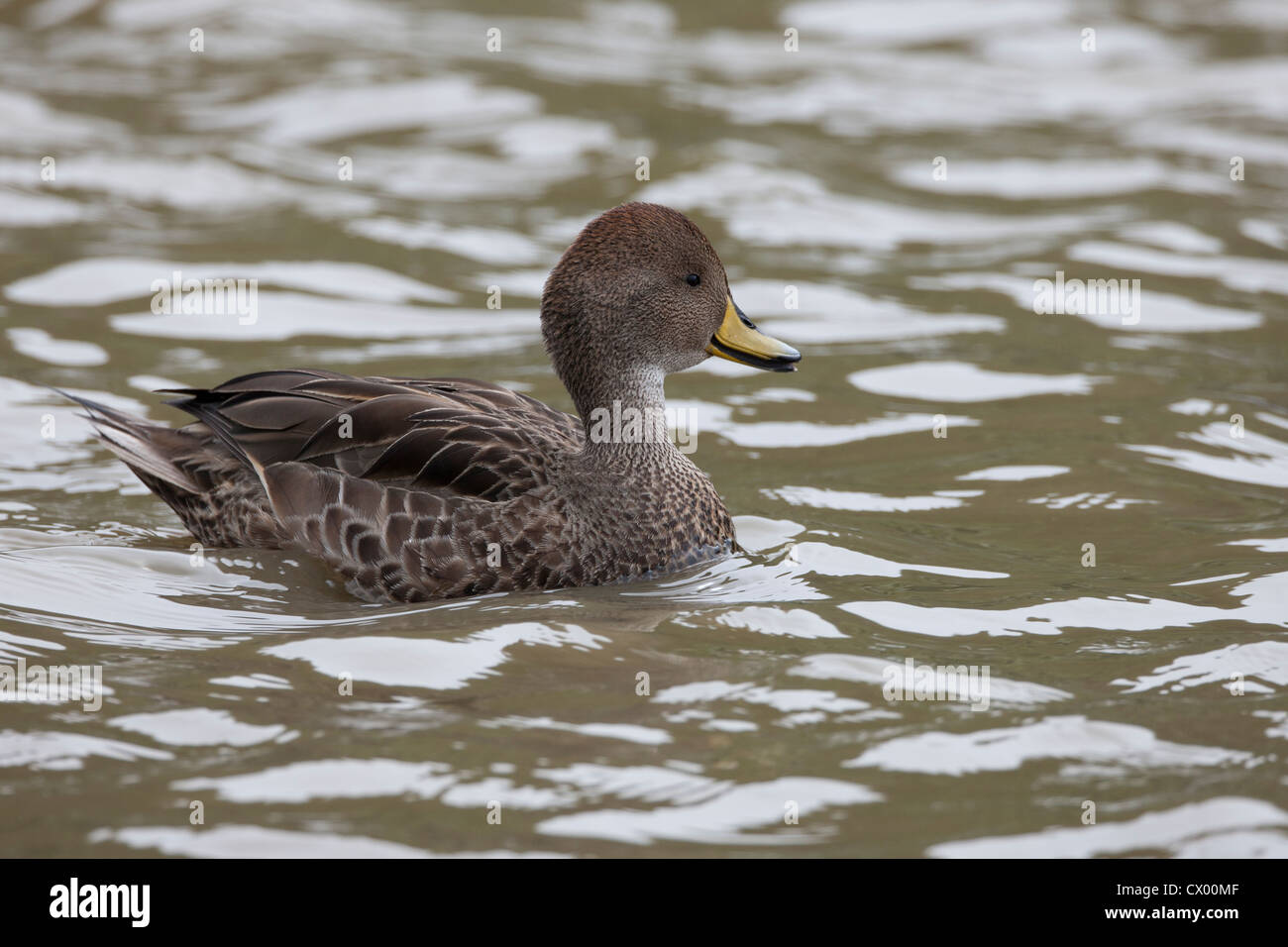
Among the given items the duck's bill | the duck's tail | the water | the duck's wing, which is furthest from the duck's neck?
the duck's tail

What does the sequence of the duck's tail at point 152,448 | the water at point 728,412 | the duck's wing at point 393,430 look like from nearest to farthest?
the water at point 728,412
the duck's wing at point 393,430
the duck's tail at point 152,448

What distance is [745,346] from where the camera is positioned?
24.0ft

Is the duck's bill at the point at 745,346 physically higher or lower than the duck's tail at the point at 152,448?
higher

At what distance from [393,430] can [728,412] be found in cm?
298

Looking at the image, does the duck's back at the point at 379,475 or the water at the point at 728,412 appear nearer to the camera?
the water at the point at 728,412

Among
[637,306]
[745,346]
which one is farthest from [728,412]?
[637,306]

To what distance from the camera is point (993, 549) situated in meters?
7.42

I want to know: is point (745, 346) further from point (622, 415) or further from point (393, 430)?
point (393, 430)

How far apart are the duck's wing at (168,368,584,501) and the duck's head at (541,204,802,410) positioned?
406 mm

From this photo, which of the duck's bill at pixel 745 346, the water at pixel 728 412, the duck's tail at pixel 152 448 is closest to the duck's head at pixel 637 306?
the duck's bill at pixel 745 346

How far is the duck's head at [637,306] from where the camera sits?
7.05m

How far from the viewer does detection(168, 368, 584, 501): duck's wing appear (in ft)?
22.5

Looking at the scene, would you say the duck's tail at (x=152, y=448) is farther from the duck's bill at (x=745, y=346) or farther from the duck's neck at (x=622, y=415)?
the duck's bill at (x=745, y=346)
